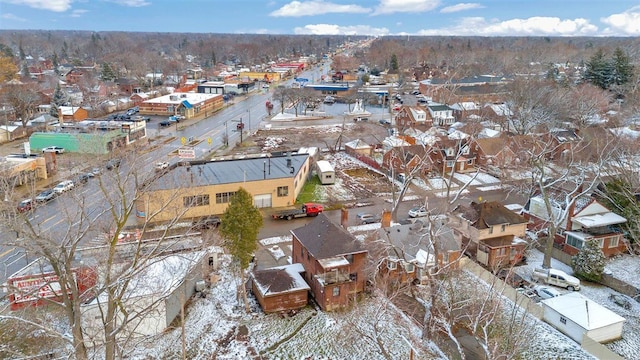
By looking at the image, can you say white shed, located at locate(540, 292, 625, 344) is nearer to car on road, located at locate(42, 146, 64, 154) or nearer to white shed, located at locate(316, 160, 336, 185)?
white shed, located at locate(316, 160, 336, 185)

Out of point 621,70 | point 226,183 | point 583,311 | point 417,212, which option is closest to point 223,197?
point 226,183

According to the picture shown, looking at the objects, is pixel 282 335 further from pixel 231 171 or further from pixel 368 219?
pixel 231 171

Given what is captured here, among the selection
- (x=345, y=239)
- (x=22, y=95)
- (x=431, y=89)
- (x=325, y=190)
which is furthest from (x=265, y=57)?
(x=345, y=239)

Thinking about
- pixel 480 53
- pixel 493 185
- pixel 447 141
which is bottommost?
pixel 493 185

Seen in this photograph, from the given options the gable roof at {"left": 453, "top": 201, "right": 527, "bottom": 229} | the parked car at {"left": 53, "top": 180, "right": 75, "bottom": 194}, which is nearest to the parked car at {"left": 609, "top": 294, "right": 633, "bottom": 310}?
the gable roof at {"left": 453, "top": 201, "right": 527, "bottom": 229}

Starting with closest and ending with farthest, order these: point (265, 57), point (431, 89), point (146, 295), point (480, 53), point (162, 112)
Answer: point (146, 295) → point (162, 112) → point (431, 89) → point (480, 53) → point (265, 57)

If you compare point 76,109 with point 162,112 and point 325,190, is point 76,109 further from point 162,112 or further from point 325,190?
point 325,190
